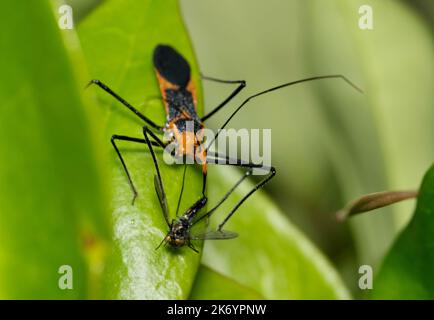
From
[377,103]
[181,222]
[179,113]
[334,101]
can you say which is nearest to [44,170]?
[181,222]

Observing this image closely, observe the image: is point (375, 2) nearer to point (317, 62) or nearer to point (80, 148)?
point (317, 62)

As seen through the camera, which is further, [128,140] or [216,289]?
[128,140]

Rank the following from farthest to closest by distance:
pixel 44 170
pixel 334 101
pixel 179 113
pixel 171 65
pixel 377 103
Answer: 1. pixel 334 101
2. pixel 377 103
3. pixel 179 113
4. pixel 171 65
5. pixel 44 170

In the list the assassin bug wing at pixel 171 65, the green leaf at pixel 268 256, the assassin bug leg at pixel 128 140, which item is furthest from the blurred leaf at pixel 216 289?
the assassin bug wing at pixel 171 65

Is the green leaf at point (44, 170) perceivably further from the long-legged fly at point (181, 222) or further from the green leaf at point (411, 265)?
the green leaf at point (411, 265)

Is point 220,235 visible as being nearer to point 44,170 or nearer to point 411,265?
point 411,265

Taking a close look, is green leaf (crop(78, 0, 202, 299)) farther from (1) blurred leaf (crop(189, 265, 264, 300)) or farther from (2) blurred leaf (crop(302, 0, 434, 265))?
(2) blurred leaf (crop(302, 0, 434, 265))
